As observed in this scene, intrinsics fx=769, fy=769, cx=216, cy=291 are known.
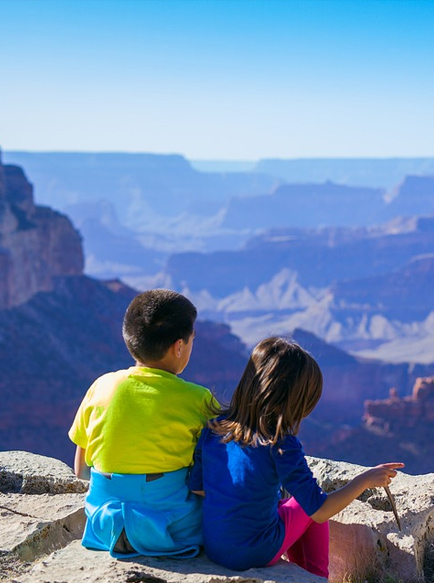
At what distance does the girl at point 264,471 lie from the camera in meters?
2.83

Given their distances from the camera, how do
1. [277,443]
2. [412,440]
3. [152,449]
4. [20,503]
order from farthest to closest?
1. [412,440]
2. [20,503]
3. [152,449]
4. [277,443]

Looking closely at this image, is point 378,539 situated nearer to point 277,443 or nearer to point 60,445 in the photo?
point 277,443

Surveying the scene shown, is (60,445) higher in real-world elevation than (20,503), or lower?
lower

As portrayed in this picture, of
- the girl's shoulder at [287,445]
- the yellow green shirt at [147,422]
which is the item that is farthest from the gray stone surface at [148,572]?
the girl's shoulder at [287,445]

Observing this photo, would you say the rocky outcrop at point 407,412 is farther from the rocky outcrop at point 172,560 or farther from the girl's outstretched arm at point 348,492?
the girl's outstretched arm at point 348,492

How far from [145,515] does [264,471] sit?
1.58 ft

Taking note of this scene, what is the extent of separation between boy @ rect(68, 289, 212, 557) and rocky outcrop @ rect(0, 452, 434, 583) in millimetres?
110

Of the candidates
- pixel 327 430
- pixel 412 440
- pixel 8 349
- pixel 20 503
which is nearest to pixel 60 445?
pixel 8 349

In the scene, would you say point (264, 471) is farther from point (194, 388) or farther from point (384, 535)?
point (384, 535)

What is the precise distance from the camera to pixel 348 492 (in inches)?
112

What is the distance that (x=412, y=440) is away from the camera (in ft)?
112

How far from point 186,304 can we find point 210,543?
36.0 inches

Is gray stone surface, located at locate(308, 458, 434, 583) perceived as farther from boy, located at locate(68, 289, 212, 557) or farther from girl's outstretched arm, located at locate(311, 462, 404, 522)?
boy, located at locate(68, 289, 212, 557)

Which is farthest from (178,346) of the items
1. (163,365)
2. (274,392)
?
(274,392)
